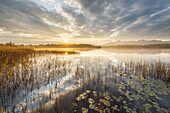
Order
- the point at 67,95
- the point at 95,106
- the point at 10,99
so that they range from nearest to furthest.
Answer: the point at 95,106 → the point at 10,99 → the point at 67,95

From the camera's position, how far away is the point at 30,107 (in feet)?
14.4

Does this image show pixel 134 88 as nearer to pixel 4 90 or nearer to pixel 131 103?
pixel 131 103

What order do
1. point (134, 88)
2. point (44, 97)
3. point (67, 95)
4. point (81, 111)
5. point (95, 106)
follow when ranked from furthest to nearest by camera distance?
1. point (134, 88)
2. point (67, 95)
3. point (44, 97)
4. point (95, 106)
5. point (81, 111)

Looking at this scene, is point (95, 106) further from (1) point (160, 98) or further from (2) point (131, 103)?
(1) point (160, 98)

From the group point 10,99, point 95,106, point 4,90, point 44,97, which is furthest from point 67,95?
point 4,90

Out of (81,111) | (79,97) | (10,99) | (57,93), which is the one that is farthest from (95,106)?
(10,99)

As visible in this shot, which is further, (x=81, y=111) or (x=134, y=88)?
(x=134, y=88)

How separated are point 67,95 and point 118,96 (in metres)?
3.82

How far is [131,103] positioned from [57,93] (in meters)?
5.22

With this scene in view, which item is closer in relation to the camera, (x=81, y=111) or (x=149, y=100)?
(x=81, y=111)

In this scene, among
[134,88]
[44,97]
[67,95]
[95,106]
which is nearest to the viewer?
[95,106]

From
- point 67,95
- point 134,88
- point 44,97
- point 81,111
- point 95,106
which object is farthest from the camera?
point 134,88

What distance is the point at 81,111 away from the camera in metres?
4.29

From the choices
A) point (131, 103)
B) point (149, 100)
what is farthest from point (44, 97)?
point (149, 100)
